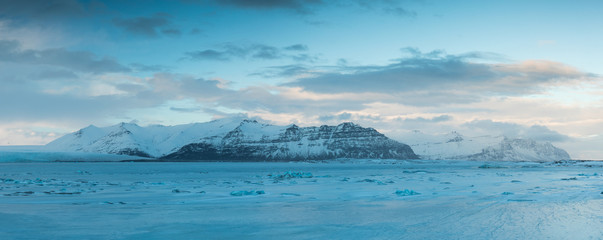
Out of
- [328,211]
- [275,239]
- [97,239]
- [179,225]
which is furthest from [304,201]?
[97,239]

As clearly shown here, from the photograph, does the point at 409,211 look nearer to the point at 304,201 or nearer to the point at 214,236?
the point at 304,201

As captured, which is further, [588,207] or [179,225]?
[588,207]

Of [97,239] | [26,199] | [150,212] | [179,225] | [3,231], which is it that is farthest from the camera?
[26,199]

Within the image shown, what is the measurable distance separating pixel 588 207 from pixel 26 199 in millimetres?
19801

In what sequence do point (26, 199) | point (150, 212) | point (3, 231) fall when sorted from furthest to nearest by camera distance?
point (26, 199)
point (150, 212)
point (3, 231)

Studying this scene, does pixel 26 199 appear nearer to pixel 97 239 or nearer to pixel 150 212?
pixel 150 212

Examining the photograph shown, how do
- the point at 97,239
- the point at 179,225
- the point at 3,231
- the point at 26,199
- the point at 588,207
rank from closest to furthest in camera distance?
1. the point at 97,239
2. the point at 3,231
3. the point at 179,225
4. the point at 588,207
5. the point at 26,199

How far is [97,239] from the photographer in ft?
32.5

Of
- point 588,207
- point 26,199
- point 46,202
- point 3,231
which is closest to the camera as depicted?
point 3,231

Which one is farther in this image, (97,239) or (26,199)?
(26,199)

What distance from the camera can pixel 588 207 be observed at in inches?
618

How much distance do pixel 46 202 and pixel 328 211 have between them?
10.3 meters

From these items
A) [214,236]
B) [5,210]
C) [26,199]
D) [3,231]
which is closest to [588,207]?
[214,236]

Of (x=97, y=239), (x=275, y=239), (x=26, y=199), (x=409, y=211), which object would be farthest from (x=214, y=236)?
(x=26, y=199)
